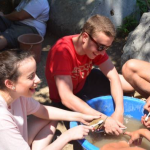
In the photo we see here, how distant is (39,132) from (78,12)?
2.52m

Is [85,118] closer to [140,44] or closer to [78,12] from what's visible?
[140,44]

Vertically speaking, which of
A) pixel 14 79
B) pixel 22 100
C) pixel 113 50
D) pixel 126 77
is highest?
pixel 14 79

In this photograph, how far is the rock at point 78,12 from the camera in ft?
14.0

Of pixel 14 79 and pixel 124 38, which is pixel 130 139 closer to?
pixel 14 79

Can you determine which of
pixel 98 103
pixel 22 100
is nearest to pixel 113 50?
pixel 98 103

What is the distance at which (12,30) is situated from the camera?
13.4ft

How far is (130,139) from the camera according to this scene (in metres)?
2.19

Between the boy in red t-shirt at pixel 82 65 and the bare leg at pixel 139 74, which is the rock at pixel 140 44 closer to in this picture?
the bare leg at pixel 139 74

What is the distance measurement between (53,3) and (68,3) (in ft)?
0.90

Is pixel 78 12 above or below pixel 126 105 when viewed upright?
above

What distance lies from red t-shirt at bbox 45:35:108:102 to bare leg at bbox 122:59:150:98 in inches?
10.8

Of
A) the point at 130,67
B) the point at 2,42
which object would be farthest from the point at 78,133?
the point at 2,42

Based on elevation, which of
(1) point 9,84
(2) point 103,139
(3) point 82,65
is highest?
(1) point 9,84

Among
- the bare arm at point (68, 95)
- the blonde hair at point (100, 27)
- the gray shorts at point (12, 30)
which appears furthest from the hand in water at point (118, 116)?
the gray shorts at point (12, 30)
